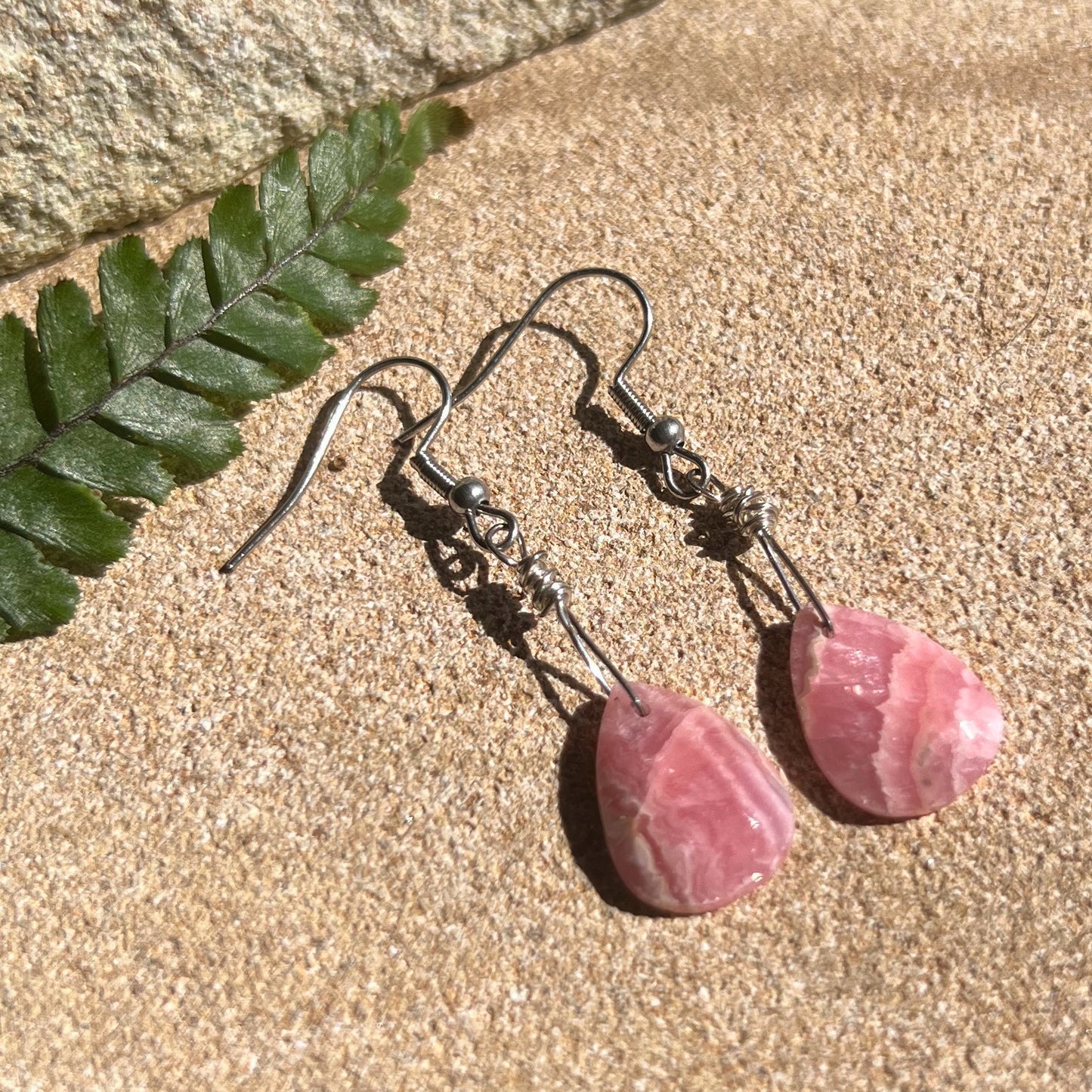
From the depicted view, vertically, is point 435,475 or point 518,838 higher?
point 435,475

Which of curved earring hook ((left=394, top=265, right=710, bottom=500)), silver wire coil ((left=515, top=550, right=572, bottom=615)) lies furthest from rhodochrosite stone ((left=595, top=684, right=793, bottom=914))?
curved earring hook ((left=394, top=265, right=710, bottom=500))

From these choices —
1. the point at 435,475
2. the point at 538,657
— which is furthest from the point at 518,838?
the point at 435,475

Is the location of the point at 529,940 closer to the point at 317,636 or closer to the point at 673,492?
the point at 317,636

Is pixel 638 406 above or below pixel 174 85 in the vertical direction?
below

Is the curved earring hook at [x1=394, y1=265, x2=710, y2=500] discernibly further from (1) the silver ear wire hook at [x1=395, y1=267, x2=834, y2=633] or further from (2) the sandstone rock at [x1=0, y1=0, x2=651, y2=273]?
(2) the sandstone rock at [x1=0, y1=0, x2=651, y2=273]

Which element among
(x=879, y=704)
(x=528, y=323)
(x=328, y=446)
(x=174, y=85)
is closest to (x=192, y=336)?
(x=328, y=446)

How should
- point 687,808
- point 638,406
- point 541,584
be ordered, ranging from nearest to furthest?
point 687,808, point 541,584, point 638,406

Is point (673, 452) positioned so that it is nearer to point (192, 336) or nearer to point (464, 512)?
point (464, 512)
